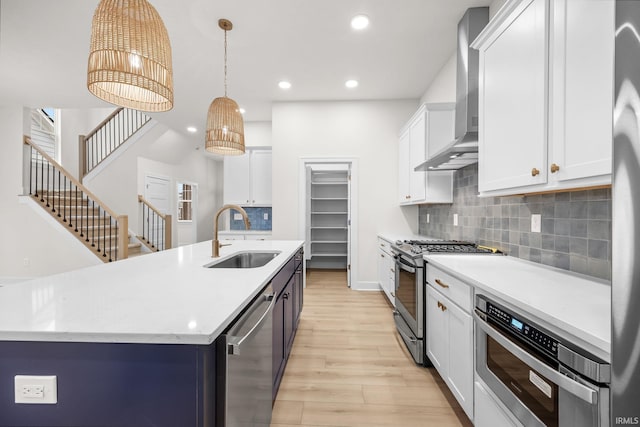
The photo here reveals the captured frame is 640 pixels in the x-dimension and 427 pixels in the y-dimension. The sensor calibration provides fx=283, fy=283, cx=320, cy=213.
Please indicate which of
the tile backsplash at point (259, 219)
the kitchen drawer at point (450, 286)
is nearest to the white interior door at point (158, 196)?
the tile backsplash at point (259, 219)

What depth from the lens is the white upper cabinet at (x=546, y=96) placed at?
1064mm

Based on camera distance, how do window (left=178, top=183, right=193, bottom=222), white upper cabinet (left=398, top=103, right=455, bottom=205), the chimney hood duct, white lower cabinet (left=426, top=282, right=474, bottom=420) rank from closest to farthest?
white lower cabinet (left=426, top=282, right=474, bottom=420) → the chimney hood duct → white upper cabinet (left=398, top=103, right=455, bottom=205) → window (left=178, top=183, right=193, bottom=222)

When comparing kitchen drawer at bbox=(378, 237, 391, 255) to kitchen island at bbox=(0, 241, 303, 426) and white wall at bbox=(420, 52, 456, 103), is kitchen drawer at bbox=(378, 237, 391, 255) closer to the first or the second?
white wall at bbox=(420, 52, 456, 103)

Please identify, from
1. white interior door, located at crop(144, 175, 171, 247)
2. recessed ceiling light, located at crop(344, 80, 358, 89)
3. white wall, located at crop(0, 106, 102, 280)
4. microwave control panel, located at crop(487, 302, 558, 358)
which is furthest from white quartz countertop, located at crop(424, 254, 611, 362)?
white interior door, located at crop(144, 175, 171, 247)

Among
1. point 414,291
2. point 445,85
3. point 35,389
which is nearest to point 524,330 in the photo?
point 414,291

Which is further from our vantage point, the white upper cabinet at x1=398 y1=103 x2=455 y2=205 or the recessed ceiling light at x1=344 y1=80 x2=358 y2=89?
the recessed ceiling light at x1=344 y1=80 x2=358 y2=89

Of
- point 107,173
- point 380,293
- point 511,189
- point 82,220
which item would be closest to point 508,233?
point 511,189

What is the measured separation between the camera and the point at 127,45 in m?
1.30

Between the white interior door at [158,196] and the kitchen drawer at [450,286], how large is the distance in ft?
21.5

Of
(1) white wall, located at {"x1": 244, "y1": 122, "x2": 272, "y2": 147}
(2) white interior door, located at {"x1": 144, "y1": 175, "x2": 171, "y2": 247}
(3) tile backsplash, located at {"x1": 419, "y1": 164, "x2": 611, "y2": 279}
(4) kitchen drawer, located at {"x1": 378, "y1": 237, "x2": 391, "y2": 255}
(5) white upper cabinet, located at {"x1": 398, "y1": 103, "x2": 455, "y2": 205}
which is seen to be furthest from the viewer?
(2) white interior door, located at {"x1": 144, "y1": 175, "x2": 171, "y2": 247}

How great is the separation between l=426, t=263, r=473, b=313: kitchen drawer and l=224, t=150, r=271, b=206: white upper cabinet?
419 centimetres

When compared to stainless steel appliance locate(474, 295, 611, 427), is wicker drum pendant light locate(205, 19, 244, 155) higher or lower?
higher

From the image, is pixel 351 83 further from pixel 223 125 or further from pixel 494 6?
pixel 223 125

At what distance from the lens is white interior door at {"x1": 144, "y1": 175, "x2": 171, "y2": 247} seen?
6809 mm
